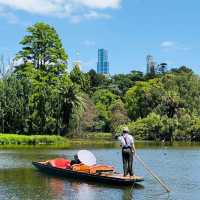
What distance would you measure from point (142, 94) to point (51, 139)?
3429 cm

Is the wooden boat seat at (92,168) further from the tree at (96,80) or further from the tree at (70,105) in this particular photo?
the tree at (96,80)

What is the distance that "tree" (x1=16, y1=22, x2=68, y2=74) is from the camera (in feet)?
233

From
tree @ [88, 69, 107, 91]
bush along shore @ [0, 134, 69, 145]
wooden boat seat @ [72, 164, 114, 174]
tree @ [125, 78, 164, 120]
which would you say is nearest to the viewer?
wooden boat seat @ [72, 164, 114, 174]

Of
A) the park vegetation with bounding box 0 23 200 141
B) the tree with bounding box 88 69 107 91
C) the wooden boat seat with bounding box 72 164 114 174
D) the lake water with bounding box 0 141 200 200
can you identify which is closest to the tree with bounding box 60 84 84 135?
the park vegetation with bounding box 0 23 200 141

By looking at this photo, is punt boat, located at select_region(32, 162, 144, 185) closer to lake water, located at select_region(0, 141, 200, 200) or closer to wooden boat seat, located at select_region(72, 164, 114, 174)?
wooden boat seat, located at select_region(72, 164, 114, 174)

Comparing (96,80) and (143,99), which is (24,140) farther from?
(96,80)

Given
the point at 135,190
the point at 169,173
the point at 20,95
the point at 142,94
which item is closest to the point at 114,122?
the point at 142,94

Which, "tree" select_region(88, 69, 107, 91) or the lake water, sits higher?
"tree" select_region(88, 69, 107, 91)

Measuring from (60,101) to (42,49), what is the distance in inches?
357

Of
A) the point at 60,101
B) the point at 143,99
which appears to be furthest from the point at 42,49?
the point at 143,99

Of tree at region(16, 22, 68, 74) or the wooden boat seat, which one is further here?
tree at region(16, 22, 68, 74)

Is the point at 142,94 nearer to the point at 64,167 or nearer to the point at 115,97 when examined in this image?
the point at 115,97

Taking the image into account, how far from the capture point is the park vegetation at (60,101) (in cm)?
6562

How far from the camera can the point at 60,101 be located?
65.9 metres
